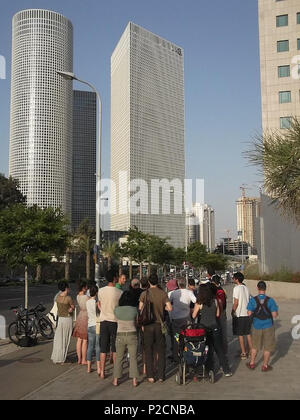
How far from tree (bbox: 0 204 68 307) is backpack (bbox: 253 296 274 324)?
Result: 27.2 feet

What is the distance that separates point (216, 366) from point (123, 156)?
153 meters

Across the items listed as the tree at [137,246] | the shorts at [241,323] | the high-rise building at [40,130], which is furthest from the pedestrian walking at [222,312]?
the high-rise building at [40,130]

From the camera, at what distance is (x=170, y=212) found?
519 feet

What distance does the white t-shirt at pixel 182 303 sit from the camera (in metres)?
9.71

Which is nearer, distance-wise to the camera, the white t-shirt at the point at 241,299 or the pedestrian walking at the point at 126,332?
the pedestrian walking at the point at 126,332

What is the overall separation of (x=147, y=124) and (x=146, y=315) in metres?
164

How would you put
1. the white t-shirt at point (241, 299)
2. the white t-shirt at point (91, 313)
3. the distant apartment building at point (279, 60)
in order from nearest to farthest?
the white t-shirt at point (91, 313), the white t-shirt at point (241, 299), the distant apartment building at point (279, 60)

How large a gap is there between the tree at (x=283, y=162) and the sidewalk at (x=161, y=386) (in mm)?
6017

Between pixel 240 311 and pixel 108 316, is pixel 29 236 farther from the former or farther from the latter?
pixel 240 311

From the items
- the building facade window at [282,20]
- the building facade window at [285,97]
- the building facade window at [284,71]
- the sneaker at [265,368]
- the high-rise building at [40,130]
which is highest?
the high-rise building at [40,130]

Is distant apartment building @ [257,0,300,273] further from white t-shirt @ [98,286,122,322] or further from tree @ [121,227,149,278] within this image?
white t-shirt @ [98,286,122,322]

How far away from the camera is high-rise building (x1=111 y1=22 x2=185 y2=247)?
15888cm

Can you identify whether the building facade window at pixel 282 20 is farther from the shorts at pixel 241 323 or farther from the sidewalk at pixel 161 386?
the sidewalk at pixel 161 386
